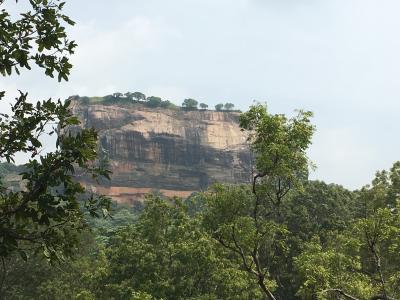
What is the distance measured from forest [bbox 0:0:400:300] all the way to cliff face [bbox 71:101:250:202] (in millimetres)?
87497

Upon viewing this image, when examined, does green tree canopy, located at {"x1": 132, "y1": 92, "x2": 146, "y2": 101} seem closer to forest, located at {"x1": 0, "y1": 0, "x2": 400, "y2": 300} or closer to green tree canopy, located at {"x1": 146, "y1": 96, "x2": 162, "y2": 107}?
green tree canopy, located at {"x1": 146, "y1": 96, "x2": 162, "y2": 107}

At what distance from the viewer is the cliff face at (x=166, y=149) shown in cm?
12500

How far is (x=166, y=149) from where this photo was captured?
12812cm

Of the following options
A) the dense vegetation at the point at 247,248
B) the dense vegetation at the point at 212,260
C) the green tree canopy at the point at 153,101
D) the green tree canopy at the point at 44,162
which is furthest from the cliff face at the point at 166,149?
the green tree canopy at the point at 44,162

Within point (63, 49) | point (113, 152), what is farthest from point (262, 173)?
point (113, 152)

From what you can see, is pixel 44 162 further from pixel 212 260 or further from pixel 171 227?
pixel 171 227

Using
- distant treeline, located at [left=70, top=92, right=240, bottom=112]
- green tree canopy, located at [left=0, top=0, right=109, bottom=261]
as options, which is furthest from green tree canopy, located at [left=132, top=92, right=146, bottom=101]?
green tree canopy, located at [left=0, top=0, right=109, bottom=261]

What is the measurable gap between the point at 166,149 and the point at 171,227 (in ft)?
342

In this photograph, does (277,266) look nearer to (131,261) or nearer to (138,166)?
(131,261)

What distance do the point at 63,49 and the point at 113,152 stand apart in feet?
397

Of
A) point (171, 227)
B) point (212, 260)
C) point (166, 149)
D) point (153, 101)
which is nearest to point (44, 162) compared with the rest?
point (212, 260)

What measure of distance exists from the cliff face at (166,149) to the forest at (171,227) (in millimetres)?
87497

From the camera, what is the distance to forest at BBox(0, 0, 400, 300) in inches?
176

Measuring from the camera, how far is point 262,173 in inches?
492
